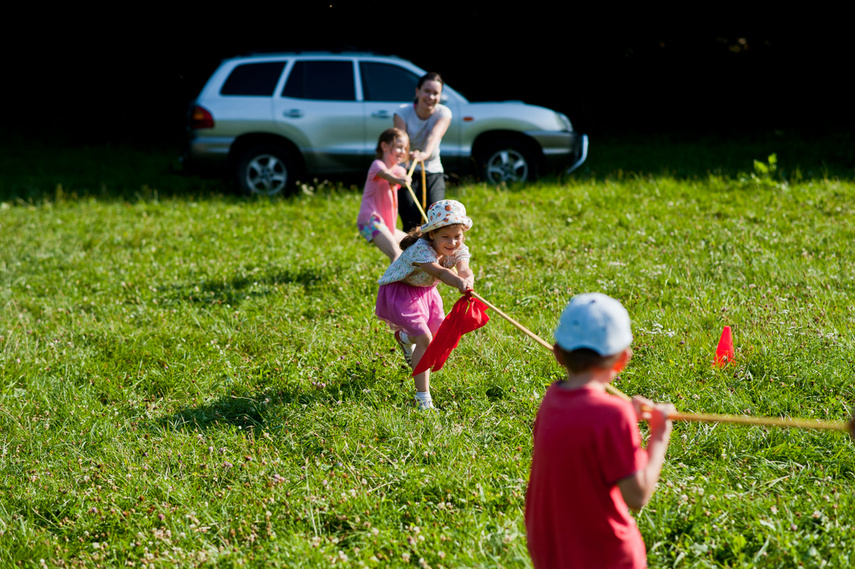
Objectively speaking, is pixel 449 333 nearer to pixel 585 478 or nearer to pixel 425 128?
pixel 585 478

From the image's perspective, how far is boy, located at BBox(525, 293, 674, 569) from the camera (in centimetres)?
220

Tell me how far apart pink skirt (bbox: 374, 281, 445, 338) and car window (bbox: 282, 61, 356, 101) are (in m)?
6.91

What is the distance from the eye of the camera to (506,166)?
10789 mm

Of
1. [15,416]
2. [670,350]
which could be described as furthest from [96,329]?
[670,350]

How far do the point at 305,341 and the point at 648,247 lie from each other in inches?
137

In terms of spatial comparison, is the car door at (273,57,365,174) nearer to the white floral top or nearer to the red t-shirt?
the white floral top

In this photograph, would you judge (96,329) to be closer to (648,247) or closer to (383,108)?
(648,247)

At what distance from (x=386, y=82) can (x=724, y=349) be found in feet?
24.5

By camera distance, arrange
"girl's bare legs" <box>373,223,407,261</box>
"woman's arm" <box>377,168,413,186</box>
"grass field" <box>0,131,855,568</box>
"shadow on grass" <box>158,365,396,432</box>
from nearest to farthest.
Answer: "grass field" <box>0,131,855,568</box>, "shadow on grass" <box>158,365,396,432</box>, "woman's arm" <box>377,168,413,186</box>, "girl's bare legs" <box>373,223,407,261</box>

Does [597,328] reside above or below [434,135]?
below

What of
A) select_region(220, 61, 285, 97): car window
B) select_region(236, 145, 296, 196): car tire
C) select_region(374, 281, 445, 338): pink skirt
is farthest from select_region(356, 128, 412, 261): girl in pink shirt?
select_region(220, 61, 285, 97): car window

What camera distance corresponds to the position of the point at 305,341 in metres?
5.54

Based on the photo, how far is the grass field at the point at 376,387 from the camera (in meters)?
3.38

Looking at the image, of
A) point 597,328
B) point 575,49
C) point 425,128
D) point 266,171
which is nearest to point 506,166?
point 266,171
